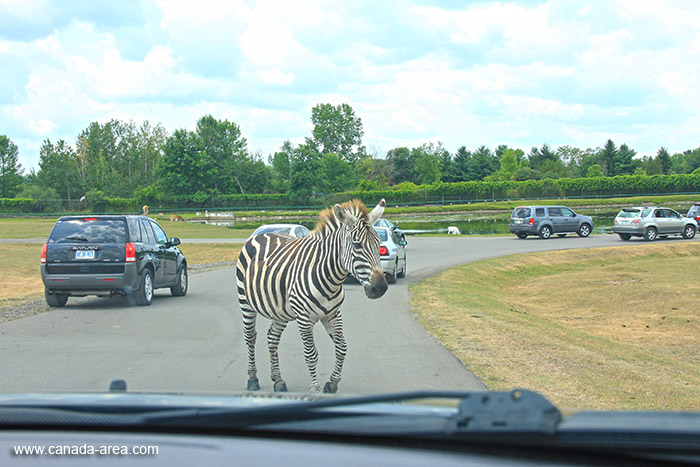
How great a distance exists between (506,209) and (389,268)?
60645mm

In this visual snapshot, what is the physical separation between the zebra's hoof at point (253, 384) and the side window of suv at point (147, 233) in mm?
8763

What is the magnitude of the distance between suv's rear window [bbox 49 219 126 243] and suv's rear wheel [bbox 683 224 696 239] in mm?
33699

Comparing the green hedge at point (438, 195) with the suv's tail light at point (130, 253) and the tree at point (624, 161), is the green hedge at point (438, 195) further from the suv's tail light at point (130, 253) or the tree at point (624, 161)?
the suv's tail light at point (130, 253)

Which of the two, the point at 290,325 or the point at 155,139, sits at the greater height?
the point at 155,139

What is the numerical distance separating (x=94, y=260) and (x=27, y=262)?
15611 millimetres

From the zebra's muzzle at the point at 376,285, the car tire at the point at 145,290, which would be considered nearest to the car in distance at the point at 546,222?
the car tire at the point at 145,290

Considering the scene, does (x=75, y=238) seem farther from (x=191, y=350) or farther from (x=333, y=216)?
(x=333, y=216)

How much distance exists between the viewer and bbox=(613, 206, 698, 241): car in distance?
121 ft

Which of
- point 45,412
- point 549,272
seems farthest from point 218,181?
point 45,412

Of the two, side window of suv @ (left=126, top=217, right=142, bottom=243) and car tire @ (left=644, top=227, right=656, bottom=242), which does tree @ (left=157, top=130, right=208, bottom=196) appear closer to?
car tire @ (left=644, top=227, right=656, bottom=242)

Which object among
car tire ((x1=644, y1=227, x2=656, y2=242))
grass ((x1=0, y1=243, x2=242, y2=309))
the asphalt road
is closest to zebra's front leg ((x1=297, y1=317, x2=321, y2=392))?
the asphalt road

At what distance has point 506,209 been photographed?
77.6m

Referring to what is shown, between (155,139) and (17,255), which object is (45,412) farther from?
(155,139)

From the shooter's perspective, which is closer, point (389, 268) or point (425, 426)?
point (425, 426)
